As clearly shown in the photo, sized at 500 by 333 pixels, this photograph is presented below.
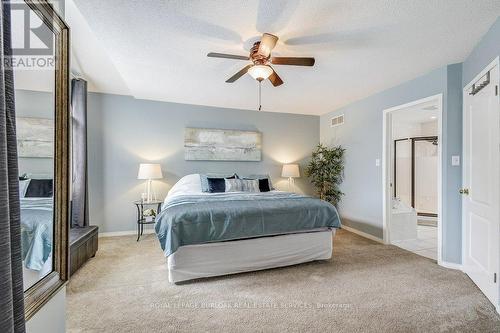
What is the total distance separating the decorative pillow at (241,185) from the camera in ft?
13.3

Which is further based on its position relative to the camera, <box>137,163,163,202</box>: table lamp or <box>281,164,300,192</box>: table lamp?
<box>281,164,300,192</box>: table lamp

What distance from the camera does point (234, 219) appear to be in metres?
2.54

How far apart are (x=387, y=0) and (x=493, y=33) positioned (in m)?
1.17

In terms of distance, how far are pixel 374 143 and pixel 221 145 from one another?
2.72m

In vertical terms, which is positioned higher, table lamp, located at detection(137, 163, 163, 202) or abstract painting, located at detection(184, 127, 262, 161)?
abstract painting, located at detection(184, 127, 262, 161)

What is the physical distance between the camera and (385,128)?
3.72 meters

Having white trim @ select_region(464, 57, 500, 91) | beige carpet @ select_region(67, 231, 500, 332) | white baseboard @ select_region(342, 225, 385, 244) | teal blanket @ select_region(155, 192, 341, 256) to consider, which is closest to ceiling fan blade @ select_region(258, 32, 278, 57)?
teal blanket @ select_region(155, 192, 341, 256)

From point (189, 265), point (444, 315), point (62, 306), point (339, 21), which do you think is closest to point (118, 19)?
point (339, 21)

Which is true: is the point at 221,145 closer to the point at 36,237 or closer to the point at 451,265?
the point at 36,237

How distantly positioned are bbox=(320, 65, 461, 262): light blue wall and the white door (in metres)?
0.13

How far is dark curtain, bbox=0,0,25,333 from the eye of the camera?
605 mm

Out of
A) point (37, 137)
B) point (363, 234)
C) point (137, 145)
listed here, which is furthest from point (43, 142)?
point (363, 234)

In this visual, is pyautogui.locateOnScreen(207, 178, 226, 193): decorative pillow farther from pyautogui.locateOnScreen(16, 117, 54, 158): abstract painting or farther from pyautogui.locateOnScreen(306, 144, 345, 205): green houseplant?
pyautogui.locateOnScreen(16, 117, 54, 158): abstract painting

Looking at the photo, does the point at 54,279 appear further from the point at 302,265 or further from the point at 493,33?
the point at 493,33
